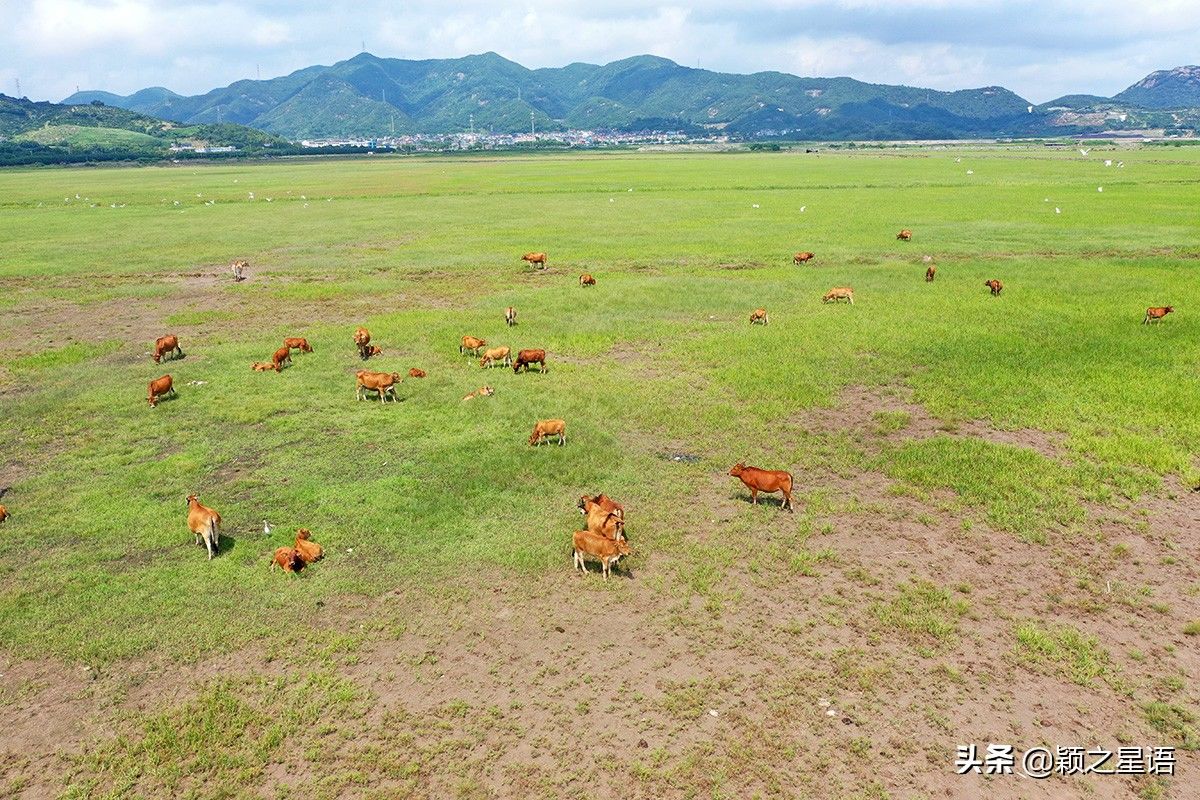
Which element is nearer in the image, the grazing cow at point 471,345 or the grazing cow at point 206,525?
the grazing cow at point 206,525

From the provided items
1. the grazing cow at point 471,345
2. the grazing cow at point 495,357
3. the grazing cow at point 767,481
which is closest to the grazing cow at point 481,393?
the grazing cow at point 495,357

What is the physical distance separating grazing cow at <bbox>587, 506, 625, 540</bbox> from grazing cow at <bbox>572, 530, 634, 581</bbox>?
0.27m

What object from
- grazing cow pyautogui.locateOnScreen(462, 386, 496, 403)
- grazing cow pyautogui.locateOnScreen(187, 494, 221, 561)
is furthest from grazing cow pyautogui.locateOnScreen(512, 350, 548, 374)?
grazing cow pyautogui.locateOnScreen(187, 494, 221, 561)

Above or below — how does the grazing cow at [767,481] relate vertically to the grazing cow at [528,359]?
below

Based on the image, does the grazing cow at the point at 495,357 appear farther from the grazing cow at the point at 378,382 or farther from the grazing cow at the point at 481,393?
the grazing cow at the point at 378,382

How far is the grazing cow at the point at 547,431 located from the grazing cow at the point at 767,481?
460 cm

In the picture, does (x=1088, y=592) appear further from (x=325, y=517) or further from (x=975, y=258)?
(x=975, y=258)

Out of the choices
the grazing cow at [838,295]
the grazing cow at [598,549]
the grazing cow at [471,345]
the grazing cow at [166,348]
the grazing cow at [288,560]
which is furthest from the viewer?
the grazing cow at [838,295]

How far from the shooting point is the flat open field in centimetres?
870

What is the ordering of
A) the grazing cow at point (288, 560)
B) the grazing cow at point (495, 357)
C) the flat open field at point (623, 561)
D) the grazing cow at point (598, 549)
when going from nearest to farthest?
the flat open field at point (623, 561) < the grazing cow at point (598, 549) < the grazing cow at point (288, 560) < the grazing cow at point (495, 357)

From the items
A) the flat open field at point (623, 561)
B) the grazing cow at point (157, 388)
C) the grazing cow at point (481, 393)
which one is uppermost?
the grazing cow at point (157, 388)

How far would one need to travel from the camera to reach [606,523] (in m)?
12.6

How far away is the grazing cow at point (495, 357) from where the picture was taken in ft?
75.9

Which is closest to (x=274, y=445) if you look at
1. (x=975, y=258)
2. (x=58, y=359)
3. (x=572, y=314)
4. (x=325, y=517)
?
(x=325, y=517)
